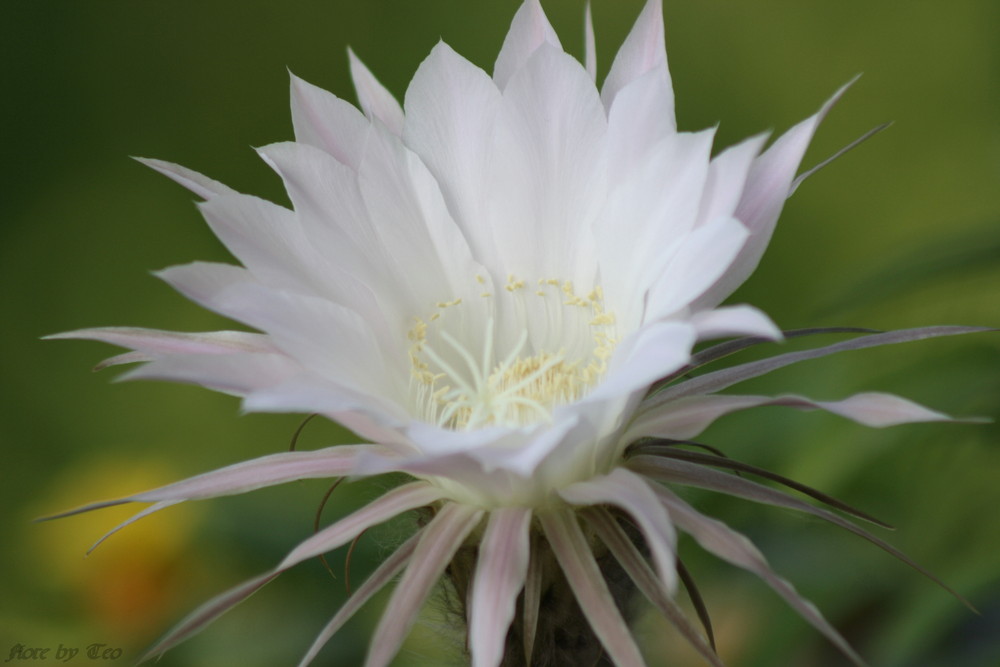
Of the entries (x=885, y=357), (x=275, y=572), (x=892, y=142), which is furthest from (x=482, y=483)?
(x=892, y=142)

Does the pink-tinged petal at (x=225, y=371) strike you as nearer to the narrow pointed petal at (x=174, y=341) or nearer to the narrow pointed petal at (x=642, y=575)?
the narrow pointed petal at (x=174, y=341)

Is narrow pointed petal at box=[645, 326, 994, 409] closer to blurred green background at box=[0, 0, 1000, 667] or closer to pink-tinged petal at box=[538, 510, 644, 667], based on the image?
pink-tinged petal at box=[538, 510, 644, 667]

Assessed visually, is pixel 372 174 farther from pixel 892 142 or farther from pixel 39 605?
pixel 892 142

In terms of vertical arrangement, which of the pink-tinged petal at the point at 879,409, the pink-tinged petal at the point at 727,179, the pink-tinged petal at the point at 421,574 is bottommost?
the pink-tinged petal at the point at 879,409

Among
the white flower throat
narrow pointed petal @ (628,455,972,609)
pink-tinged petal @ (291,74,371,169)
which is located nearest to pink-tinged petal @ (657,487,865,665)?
narrow pointed petal @ (628,455,972,609)

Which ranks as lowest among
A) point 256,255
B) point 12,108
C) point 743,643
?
point 743,643

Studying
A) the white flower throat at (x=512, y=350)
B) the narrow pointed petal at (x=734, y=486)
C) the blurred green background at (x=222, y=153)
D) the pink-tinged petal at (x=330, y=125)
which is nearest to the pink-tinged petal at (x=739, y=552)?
the narrow pointed petal at (x=734, y=486)

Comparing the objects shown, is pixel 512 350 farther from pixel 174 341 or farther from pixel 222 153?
pixel 222 153
